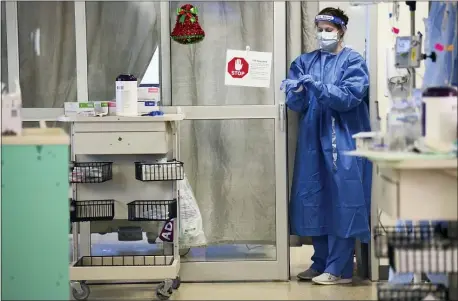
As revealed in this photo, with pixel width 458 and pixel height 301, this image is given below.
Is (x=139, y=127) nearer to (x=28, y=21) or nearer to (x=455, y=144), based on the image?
(x=28, y=21)

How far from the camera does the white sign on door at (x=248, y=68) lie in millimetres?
5109

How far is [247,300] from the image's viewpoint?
4637 mm

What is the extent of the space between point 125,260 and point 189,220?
1.41 feet

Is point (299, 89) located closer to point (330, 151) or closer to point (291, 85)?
point (291, 85)

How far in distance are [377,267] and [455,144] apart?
1977 mm

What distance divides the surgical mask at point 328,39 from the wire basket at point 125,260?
146 centimetres

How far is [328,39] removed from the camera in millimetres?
5012

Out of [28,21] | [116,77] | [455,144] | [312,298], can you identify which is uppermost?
[28,21]

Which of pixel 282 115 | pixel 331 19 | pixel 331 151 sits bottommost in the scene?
pixel 331 151

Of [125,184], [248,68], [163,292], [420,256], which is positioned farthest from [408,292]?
[248,68]

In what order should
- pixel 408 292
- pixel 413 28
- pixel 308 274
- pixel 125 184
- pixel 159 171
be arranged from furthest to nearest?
pixel 308 274 → pixel 125 184 → pixel 159 171 → pixel 413 28 → pixel 408 292

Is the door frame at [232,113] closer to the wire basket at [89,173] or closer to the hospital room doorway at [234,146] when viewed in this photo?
the hospital room doorway at [234,146]

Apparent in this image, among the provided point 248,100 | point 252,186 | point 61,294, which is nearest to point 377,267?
point 252,186

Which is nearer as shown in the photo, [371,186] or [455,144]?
[455,144]
